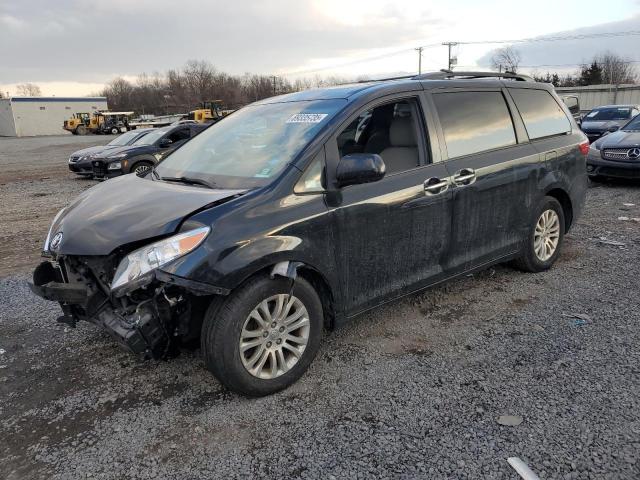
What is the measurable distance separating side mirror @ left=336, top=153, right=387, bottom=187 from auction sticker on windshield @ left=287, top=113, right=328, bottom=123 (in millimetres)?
446

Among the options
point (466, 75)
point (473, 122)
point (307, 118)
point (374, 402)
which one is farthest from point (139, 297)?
point (466, 75)

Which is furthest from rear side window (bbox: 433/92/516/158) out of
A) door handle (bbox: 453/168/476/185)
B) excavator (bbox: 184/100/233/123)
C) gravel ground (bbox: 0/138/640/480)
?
excavator (bbox: 184/100/233/123)

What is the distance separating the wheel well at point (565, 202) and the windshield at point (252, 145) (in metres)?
2.69

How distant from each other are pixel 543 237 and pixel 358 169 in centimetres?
277

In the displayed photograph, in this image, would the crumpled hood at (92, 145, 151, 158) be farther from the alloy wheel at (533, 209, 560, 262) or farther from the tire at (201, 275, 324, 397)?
the tire at (201, 275, 324, 397)

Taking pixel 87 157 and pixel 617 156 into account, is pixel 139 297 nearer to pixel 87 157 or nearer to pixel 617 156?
pixel 617 156

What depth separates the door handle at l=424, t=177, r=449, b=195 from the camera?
370 cm

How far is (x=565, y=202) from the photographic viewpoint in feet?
17.0

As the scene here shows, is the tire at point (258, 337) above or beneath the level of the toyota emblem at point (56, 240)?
beneath

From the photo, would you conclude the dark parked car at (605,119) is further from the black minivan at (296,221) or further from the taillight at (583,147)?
the black minivan at (296,221)

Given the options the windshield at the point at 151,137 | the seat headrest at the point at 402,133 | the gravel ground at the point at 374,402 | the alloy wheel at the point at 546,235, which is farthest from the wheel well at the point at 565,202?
the windshield at the point at 151,137

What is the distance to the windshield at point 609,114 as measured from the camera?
1598 centimetres

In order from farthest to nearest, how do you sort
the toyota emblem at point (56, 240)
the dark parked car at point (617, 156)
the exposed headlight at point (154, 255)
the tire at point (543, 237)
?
the dark parked car at point (617, 156) < the tire at point (543, 237) < the toyota emblem at point (56, 240) < the exposed headlight at point (154, 255)

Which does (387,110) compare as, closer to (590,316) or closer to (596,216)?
(590,316)
